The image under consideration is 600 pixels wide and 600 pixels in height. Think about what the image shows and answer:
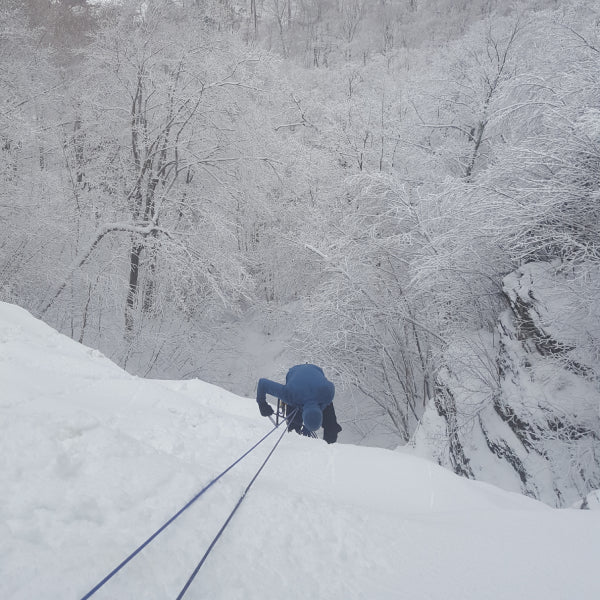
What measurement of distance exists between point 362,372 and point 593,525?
1021 cm

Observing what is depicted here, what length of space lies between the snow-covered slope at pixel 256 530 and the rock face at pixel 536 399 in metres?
3.76

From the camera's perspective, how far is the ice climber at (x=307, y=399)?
402cm

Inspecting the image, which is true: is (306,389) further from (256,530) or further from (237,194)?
(237,194)

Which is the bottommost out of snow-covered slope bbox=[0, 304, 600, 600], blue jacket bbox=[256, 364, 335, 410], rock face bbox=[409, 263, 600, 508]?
rock face bbox=[409, 263, 600, 508]

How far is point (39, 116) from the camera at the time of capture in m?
15.2

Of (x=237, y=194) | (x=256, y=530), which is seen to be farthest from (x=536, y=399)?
(x=237, y=194)

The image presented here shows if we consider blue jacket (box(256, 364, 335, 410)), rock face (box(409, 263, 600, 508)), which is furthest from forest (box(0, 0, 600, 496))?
blue jacket (box(256, 364, 335, 410))

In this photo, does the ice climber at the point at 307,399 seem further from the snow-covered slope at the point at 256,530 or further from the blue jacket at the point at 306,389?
the snow-covered slope at the point at 256,530

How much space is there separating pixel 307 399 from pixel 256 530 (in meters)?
2.21

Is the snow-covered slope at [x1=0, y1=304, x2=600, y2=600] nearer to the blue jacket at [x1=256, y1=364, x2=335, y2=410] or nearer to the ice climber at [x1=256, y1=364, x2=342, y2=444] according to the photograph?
the ice climber at [x1=256, y1=364, x2=342, y2=444]

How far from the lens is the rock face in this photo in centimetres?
621

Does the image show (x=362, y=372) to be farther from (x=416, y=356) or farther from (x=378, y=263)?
(x=378, y=263)

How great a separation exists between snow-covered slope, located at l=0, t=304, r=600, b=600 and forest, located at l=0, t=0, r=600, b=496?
612 centimetres

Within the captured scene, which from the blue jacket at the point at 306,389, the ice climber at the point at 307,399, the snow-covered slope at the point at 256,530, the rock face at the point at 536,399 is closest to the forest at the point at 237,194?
the rock face at the point at 536,399
